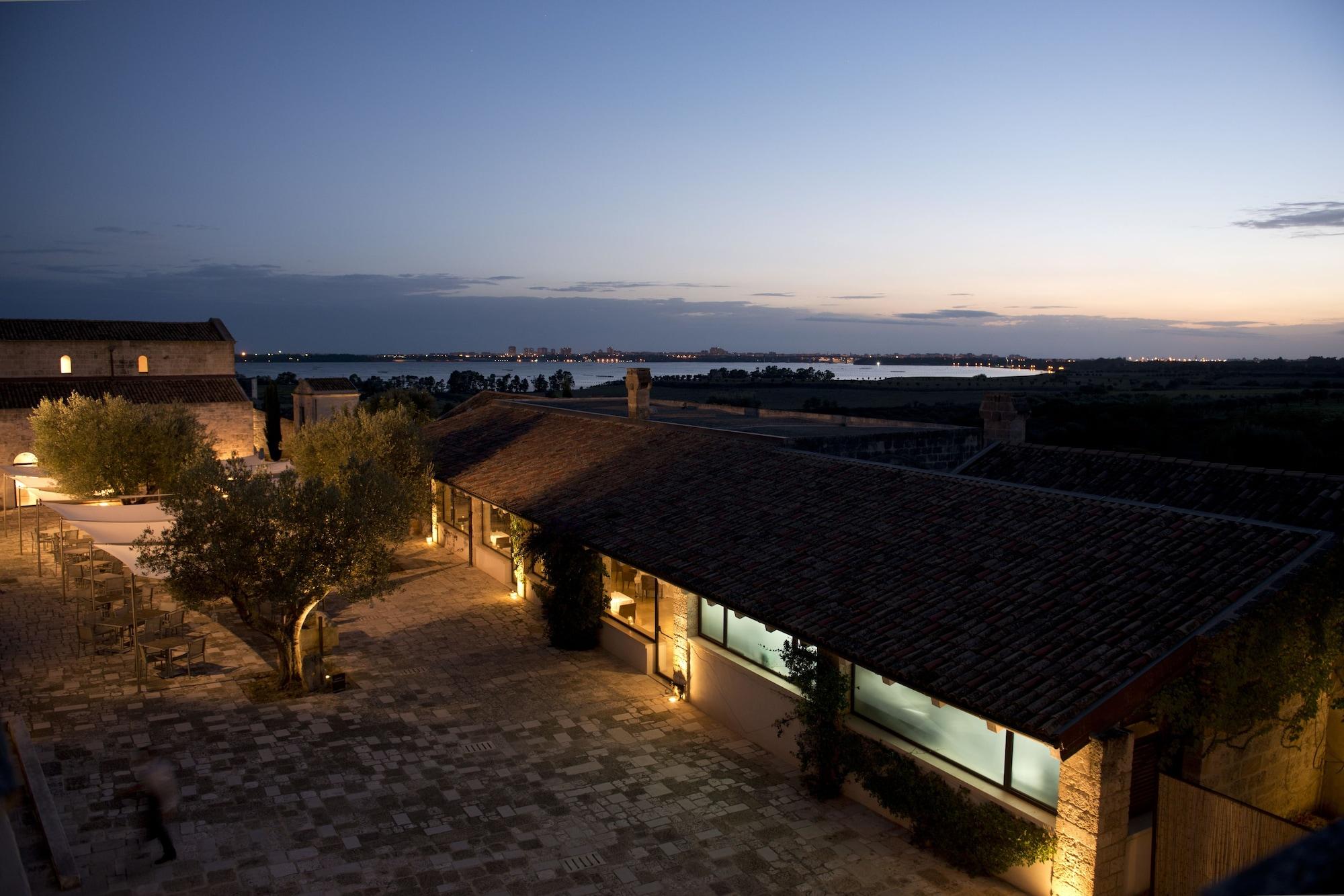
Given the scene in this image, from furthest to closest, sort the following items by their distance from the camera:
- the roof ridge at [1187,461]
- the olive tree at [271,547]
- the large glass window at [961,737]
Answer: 1. the roof ridge at [1187,461]
2. the olive tree at [271,547]
3. the large glass window at [961,737]

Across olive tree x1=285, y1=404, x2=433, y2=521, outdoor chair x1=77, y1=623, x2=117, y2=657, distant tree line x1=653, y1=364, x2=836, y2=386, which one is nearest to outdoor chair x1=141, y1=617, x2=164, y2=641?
outdoor chair x1=77, y1=623, x2=117, y2=657

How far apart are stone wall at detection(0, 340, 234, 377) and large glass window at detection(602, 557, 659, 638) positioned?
118 ft

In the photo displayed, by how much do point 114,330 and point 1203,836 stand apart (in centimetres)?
4918

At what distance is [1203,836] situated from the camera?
9.19m

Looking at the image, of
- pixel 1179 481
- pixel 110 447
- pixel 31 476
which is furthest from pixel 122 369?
pixel 1179 481

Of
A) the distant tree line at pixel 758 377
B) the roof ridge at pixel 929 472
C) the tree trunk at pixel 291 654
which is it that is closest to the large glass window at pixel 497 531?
the roof ridge at pixel 929 472

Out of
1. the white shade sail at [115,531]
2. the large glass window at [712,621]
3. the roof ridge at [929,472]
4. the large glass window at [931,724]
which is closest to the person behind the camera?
the large glass window at [931,724]

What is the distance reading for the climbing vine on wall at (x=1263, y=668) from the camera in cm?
892

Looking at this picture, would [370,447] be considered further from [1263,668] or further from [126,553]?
[1263,668]

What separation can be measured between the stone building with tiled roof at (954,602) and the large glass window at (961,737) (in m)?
0.03

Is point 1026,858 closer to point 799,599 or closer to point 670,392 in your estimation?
point 799,599

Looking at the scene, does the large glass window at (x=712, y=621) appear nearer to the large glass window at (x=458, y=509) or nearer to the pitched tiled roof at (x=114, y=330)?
the large glass window at (x=458, y=509)

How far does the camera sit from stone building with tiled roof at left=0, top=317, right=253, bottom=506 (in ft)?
125

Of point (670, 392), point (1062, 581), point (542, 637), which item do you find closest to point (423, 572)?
point (542, 637)
